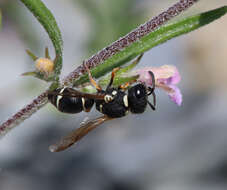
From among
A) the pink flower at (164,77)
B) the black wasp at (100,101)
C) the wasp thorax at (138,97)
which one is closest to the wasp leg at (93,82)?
the black wasp at (100,101)

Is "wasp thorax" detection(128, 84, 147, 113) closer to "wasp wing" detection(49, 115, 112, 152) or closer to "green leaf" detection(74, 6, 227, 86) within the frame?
"green leaf" detection(74, 6, 227, 86)

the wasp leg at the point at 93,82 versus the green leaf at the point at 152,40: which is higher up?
the green leaf at the point at 152,40

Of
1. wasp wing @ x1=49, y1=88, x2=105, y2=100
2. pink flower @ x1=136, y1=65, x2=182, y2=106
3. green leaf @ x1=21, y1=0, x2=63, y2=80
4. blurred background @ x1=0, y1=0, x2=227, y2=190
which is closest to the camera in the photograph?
wasp wing @ x1=49, y1=88, x2=105, y2=100

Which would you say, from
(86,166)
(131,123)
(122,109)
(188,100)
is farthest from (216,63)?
(122,109)

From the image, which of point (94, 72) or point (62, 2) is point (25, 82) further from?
point (94, 72)

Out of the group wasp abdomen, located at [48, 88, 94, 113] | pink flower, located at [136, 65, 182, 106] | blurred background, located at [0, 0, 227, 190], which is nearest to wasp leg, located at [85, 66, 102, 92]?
wasp abdomen, located at [48, 88, 94, 113]

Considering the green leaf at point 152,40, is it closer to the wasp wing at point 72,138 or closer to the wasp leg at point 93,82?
the wasp leg at point 93,82
